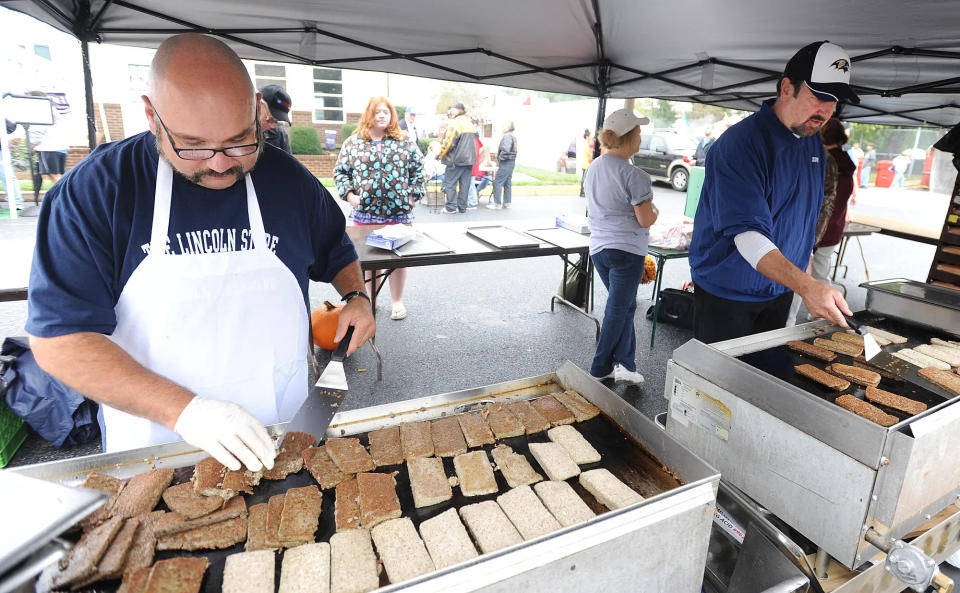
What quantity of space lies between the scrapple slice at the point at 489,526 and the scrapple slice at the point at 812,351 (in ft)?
4.89

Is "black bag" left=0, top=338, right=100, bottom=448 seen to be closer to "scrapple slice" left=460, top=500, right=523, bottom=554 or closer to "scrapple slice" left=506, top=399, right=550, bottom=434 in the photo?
"scrapple slice" left=506, top=399, right=550, bottom=434

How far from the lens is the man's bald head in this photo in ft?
4.37

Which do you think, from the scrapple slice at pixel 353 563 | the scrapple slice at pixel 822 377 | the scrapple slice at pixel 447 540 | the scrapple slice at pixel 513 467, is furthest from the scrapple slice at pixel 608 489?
the scrapple slice at pixel 822 377

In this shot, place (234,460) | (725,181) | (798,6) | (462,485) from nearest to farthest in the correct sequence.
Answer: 1. (234,460)
2. (462,485)
3. (725,181)
4. (798,6)

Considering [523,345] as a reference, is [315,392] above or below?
above

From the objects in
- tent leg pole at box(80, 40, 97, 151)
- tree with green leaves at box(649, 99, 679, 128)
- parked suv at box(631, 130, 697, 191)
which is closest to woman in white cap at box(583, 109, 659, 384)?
tent leg pole at box(80, 40, 97, 151)

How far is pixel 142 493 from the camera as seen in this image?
4.15 feet

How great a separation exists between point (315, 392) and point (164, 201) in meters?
0.71

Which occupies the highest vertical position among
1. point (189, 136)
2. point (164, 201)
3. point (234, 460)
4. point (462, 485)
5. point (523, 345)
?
point (189, 136)

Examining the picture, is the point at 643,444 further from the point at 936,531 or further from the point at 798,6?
the point at 798,6

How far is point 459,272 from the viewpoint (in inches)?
308

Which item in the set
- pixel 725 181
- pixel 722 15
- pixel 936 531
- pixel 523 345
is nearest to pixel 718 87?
pixel 722 15

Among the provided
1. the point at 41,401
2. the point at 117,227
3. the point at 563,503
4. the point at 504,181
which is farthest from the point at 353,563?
the point at 504,181

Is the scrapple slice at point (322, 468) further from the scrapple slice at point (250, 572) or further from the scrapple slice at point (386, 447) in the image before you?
the scrapple slice at point (250, 572)
